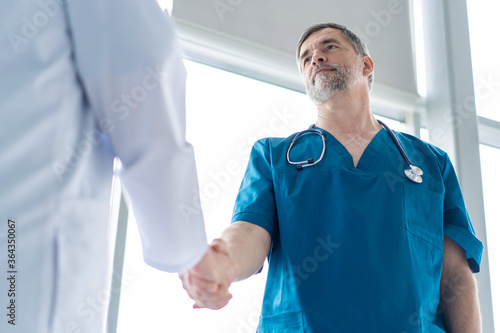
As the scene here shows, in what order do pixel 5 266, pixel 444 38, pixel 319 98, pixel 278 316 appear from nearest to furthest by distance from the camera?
pixel 5 266, pixel 278 316, pixel 319 98, pixel 444 38

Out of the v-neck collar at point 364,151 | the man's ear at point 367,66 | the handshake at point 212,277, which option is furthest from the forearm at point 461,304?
the man's ear at point 367,66

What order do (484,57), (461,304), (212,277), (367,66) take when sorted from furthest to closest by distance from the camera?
1. (484,57)
2. (367,66)
3. (461,304)
4. (212,277)

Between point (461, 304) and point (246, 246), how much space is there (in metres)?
0.58

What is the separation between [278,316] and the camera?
4.13ft

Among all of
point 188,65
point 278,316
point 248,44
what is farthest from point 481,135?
point 278,316

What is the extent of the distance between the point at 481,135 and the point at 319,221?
5.30 feet

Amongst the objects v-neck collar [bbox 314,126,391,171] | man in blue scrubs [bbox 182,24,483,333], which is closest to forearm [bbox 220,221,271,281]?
man in blue scrubs [bbox 182,24,483,333]

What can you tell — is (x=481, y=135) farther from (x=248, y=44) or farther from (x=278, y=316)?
(x=278, y=316)

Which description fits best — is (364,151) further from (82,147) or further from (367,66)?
(82,147)

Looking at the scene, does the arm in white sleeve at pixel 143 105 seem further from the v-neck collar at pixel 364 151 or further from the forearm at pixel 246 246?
the v-neck collar at pixel 364 151

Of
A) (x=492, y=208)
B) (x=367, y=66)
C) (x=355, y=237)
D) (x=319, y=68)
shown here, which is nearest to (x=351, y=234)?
(x=355, y=237)

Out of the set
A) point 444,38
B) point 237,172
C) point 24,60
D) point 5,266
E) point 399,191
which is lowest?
point 5,266

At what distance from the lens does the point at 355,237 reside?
127 centimetres

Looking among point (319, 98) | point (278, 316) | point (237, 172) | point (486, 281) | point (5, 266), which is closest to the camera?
point (5, 266)
